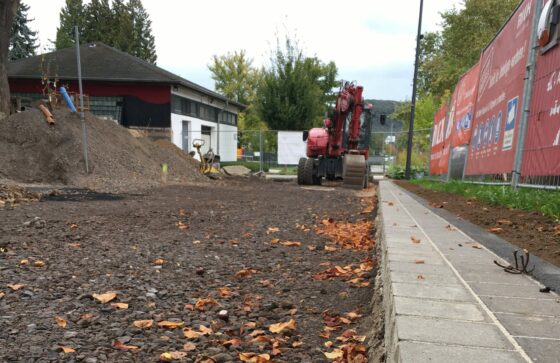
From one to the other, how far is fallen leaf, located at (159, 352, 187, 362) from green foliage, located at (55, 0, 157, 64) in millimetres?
56881

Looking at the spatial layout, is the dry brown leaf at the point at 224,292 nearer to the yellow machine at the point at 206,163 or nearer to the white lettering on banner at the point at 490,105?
the white lettering on banner at the point at 490,105

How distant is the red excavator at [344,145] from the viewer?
49.0ft

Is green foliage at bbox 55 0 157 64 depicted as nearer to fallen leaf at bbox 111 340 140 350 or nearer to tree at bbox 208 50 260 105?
tree at bbox 208 50 260 105

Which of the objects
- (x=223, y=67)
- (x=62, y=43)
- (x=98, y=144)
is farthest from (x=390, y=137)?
(x=62, y=43)

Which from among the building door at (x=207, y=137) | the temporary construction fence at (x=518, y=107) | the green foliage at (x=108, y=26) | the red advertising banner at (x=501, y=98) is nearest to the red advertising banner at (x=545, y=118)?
the temporary construction fence at (x=518, y=107)

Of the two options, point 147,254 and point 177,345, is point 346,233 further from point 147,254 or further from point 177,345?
point 177,345

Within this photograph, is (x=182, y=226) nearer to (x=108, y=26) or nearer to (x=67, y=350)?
(x=67, y=350)

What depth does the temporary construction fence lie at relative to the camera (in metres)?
4.85

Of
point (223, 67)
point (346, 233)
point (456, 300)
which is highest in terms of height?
point (223, 67)

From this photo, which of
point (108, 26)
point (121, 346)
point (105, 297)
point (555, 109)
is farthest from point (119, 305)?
point (108, 26)

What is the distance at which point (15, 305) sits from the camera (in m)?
2.66

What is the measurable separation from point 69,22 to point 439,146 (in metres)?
59.3

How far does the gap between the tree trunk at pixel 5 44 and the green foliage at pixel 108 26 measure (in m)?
38.4

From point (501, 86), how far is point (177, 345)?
6.85 m
